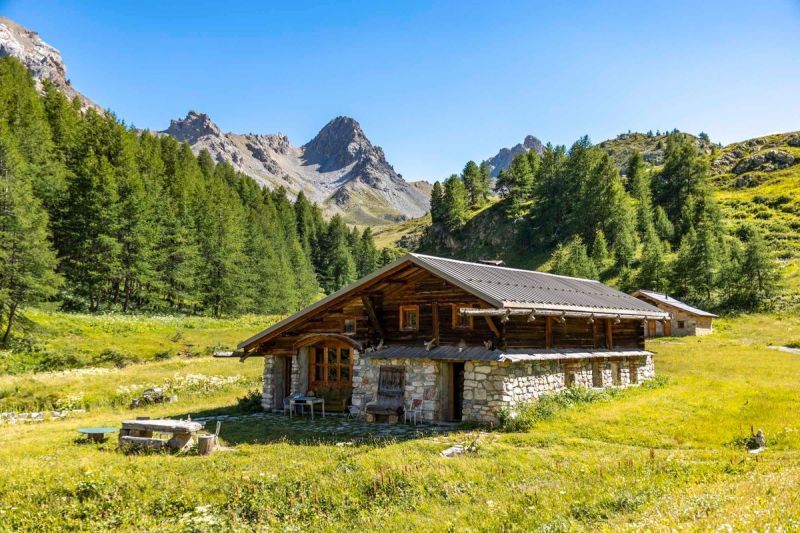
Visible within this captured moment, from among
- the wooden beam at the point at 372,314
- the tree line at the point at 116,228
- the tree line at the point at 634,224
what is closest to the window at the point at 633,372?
the wooden beam at the point at 372,314

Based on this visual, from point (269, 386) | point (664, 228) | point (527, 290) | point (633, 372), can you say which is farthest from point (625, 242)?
point (269, 386)

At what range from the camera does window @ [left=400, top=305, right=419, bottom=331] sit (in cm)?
2118

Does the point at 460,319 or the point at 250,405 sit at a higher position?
the point at 460,319

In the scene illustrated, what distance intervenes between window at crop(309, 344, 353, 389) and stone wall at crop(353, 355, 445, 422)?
106 centimetres

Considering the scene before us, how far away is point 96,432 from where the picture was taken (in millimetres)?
15977

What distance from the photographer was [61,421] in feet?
70.5

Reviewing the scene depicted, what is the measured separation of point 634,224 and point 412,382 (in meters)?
72.8

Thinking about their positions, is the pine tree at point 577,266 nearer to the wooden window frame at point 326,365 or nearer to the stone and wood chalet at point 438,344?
the stone and wood chalet at point 438,344

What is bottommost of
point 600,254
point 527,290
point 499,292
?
point 499,292

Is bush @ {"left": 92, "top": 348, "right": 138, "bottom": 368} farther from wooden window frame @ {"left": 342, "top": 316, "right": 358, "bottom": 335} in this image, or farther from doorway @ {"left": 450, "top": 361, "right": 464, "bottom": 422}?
doorway @ {"left": 450, "top": 361, "right": 464, "bottom": 422}

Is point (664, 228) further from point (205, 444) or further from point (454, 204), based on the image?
point (205, 444)

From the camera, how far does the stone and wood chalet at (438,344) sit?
1883 centimetres

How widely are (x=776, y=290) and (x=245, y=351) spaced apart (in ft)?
189

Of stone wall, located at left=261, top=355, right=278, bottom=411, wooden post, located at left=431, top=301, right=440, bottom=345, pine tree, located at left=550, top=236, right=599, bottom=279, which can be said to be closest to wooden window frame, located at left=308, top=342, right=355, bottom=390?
stone wall, located at left=261, top=355, right=278, bottom=411
